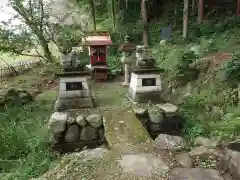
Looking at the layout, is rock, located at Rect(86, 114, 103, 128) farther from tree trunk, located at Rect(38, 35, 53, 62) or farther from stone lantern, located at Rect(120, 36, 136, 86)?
tree trunk, located at Rect(38, 35, 53, 62)

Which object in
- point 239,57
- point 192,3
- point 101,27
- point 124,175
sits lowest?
point 124,175

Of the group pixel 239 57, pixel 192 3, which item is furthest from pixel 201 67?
pixel 192 3

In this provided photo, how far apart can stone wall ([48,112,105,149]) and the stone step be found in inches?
12.5

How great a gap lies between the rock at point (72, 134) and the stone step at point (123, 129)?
0.68 meters

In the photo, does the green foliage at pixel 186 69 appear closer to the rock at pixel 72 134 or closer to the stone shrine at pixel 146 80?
the stone shrine at pixel 146 80

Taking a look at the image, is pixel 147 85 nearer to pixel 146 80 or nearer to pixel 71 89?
pixel 146 80

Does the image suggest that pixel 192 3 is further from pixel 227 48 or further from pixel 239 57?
pixel 239 57

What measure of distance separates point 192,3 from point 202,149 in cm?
1631

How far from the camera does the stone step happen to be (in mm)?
5117

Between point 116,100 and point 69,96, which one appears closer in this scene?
point 69,96

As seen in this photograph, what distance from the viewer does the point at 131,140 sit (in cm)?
511

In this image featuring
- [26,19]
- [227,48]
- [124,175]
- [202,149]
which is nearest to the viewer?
[124,175]

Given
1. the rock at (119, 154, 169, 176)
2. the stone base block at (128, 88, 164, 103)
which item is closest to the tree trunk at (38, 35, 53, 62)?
the stone base block at (128, 88, 164, 103)

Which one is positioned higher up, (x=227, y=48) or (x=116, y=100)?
(x=227, y=48)
